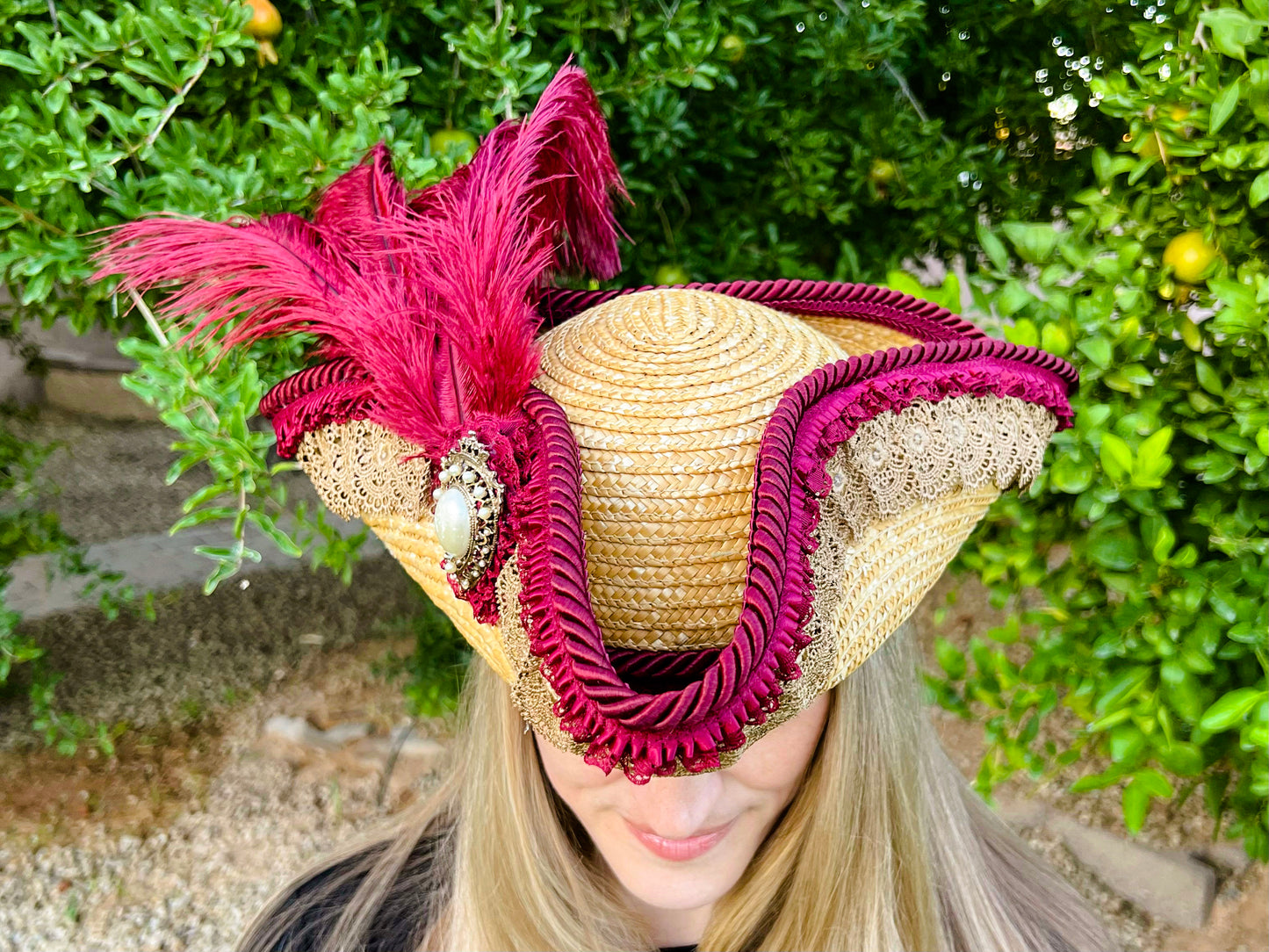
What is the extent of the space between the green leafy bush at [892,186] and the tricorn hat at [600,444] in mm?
252

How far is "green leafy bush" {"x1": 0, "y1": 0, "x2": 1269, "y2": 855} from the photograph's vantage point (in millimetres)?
1174

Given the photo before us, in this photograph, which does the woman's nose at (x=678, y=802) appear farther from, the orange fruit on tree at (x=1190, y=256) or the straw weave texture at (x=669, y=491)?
the orange fruit on tree at (x=1190, y=256)

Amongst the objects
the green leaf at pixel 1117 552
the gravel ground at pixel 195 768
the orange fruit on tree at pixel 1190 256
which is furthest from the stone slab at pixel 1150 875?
the orange fruit on tree at pixel 1190 256

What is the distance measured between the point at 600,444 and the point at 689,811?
40 cm

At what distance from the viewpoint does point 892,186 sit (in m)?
1.84

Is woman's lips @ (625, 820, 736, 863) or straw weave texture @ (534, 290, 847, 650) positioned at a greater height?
straw weave texture @ (534, 290, 847, 650)

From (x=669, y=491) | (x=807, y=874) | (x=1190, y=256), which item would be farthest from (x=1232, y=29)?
(x=807, y=874)

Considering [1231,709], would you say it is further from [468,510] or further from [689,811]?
[468,510]

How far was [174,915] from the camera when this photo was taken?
2.10 meters

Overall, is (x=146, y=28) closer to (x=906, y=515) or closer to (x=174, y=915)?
(x=906, y=515)

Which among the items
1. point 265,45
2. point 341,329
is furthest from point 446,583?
point 265,45

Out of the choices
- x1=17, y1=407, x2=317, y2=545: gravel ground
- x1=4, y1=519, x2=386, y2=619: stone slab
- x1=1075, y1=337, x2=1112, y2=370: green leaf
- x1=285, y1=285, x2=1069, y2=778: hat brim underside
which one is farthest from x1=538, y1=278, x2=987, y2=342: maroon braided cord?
x1=17, y1=407, x2=317, y2=545: gravel ground

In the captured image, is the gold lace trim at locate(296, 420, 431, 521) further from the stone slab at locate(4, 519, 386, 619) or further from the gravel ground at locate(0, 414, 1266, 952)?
the gravel ground at locate(0, 414, 1266, 952)

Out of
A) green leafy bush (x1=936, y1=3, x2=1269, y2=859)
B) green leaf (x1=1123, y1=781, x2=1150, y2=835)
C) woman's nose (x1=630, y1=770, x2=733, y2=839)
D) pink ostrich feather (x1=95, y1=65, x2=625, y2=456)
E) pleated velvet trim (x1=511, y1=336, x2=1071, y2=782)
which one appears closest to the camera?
pleated velvet trim (x1=511, y1=336, x2=1071, y2=782)
